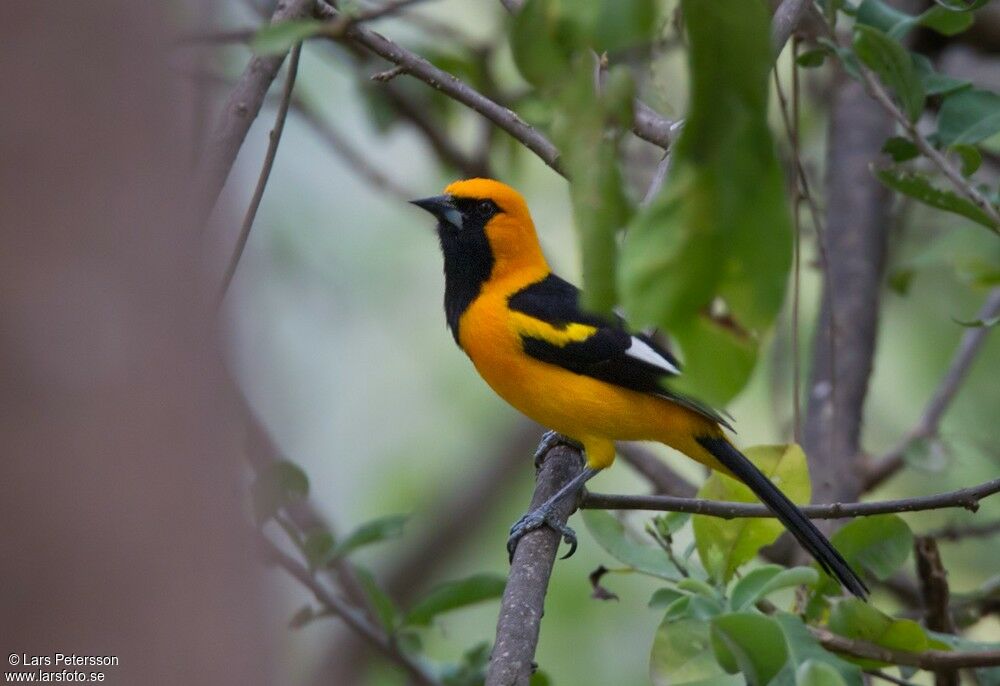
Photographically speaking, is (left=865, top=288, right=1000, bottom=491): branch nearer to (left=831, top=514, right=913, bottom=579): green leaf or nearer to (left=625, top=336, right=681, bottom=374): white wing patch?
(left=625, top=336, right=681, bottom=374): white wing patch

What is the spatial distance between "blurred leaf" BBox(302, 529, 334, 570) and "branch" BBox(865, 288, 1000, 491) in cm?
216

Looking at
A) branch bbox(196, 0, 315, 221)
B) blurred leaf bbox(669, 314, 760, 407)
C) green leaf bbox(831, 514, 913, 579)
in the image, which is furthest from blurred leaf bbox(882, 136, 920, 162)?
blurred leaf bbox(669, 314, 760, 407)

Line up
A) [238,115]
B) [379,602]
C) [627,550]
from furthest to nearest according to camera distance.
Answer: [379,602] < [627,550] < [238,115]

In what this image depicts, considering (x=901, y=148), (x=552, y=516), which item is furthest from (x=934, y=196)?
(x=552, y=516)

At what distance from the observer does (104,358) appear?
1.60m

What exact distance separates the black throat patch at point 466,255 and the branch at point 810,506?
53.5 inches

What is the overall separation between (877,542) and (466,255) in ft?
6.82

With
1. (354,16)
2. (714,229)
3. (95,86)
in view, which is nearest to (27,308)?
(95,86)

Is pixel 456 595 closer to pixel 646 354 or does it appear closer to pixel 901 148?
pixel 646 354

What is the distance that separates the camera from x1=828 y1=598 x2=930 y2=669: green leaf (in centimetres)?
287

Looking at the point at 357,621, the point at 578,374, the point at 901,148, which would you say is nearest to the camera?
the point at 901,148

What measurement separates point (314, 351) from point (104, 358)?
6765mm

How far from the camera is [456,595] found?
12.3 ft

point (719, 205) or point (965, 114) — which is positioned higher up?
point (965, 114)
